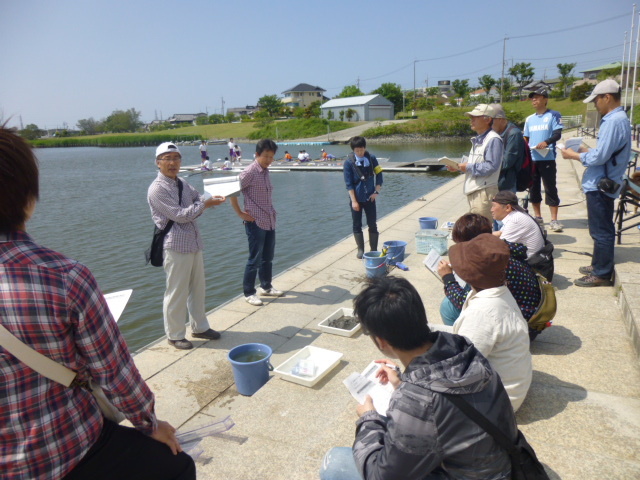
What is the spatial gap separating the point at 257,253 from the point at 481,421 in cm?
381

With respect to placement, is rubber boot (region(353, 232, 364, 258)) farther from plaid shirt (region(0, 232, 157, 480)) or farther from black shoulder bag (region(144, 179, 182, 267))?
plaid shirt (region(0, 232, 157, 480))

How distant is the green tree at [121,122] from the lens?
117m

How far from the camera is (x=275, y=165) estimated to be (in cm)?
2642

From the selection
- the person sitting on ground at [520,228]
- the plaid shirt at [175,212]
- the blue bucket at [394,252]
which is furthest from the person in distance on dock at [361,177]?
the plaid shirt at [175,212]

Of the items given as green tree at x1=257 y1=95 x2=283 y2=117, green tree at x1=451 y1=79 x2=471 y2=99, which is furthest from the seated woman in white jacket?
green tree at x1=257 y1=95 x2=283 y2=117

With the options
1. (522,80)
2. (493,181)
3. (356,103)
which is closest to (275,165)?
(493,181)

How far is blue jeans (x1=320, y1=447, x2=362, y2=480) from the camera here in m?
1.76

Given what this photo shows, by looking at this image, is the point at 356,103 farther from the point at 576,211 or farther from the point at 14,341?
the point at 14,341

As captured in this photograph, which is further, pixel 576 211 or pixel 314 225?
pixel 314 225

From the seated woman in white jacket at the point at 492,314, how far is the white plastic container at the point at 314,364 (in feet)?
4.05

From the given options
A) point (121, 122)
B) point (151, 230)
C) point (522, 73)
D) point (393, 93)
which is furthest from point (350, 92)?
point (151, 230)

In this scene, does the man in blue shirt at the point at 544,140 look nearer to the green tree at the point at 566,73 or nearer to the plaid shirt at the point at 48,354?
the plaid shirt at the point at 48,354

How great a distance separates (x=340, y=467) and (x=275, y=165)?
25.3m

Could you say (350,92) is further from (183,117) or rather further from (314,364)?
(314,364)
